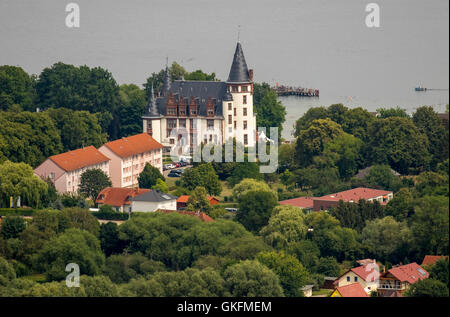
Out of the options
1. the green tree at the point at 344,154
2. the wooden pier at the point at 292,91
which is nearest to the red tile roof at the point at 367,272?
the green tree at the point at 344,154

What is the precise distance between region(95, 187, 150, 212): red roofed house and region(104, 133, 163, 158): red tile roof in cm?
417

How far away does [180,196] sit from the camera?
49406mm

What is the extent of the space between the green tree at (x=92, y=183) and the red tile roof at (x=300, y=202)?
616 centimetres

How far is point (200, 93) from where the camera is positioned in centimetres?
6150

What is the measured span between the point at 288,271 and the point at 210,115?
21.9 m

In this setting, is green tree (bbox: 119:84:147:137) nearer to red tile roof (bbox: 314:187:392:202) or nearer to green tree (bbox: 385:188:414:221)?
red tile roof (bbox: 314:187:392:202)

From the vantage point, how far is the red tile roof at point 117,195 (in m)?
48.9

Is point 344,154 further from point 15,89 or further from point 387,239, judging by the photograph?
point 15,89

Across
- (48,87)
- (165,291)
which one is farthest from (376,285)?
(48,87)

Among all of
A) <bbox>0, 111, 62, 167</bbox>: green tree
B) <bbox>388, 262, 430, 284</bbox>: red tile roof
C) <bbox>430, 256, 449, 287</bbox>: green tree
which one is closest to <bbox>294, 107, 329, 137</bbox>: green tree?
<bbox>0, 111, 62, 167</bbox>: green tree

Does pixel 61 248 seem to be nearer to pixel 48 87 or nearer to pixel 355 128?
pixel 355 128

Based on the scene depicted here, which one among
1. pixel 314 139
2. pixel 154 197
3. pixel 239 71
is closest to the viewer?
pixel 154 197

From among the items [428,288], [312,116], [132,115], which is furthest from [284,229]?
[132,115]

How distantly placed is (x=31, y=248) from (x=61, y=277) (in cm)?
258
